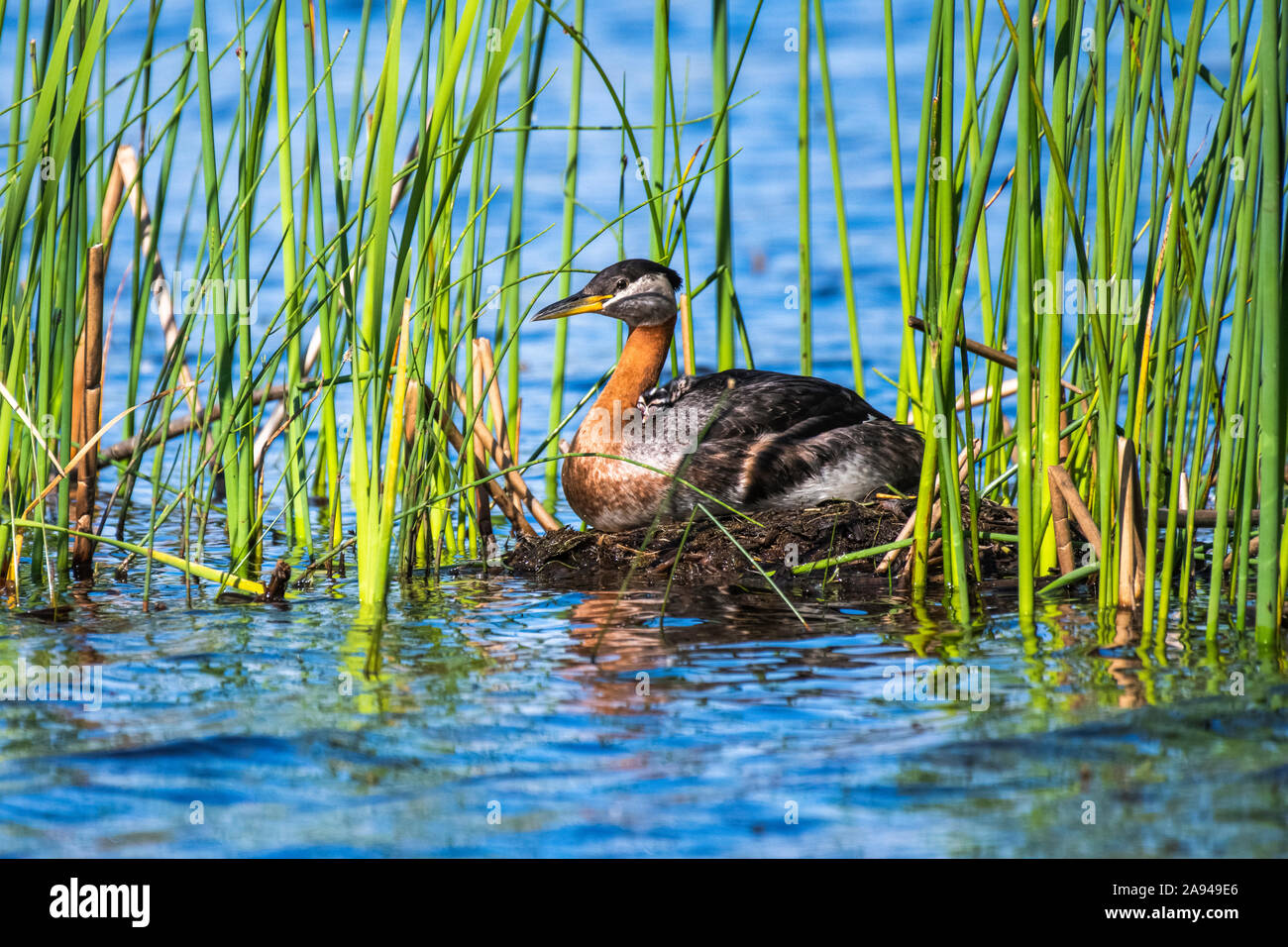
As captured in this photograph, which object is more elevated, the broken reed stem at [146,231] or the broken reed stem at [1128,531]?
the broken reed stem at [146,231]

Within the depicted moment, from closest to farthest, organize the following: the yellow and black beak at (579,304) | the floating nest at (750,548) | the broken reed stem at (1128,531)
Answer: the broken reed stem at (1128,531)
the floating nest at (750,548)
the yellow and black beak at (579,304)

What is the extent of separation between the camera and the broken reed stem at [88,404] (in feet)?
17.2

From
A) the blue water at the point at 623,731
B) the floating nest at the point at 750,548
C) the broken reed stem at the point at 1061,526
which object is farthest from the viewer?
the floating nest at the point at 750,548

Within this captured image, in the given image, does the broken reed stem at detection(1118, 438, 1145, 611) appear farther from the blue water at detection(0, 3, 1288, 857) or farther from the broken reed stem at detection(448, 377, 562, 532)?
the broken reed stem at detection(448, 377, 562, 532)

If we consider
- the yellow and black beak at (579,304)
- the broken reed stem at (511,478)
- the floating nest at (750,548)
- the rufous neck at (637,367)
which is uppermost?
the yellow and black beak at (579,304)

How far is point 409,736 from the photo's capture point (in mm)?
3328

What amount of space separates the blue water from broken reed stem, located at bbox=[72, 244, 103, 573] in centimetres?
40

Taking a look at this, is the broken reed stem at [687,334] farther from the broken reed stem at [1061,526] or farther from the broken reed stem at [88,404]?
the broken reed stem at [88,404]

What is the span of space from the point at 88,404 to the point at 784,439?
286 centimetres

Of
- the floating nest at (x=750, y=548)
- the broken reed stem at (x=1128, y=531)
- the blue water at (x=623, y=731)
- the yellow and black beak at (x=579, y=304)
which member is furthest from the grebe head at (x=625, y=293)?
the broken reed stem at (x=1128, y=531)

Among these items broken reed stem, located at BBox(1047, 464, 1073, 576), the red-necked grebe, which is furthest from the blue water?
the red-necked grebe

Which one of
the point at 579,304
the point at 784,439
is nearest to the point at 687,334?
the point at 579,304

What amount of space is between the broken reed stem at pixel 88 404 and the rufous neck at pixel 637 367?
7.17 feet
